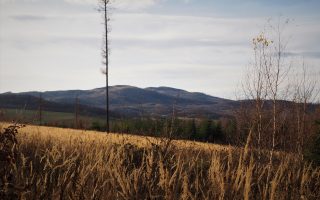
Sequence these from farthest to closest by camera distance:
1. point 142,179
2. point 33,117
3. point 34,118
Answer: point 33,117, point 34,118, point 142,179

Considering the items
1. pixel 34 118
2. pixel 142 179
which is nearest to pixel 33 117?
pixel 34 118

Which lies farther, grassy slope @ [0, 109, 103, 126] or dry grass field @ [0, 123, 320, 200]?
grassy slope @ [0, 109, 103, 126]

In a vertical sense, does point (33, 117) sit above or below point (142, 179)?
above

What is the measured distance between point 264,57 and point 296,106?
4.31 meters

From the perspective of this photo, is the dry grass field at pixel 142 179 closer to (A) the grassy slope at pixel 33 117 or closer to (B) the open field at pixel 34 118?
(B) the open field at pixel 34 118

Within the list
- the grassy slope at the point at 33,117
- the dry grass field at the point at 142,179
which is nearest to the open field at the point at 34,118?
the grassy slope at the point at 33,117

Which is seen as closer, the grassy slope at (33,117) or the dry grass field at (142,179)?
the dry grass field at (142,179)

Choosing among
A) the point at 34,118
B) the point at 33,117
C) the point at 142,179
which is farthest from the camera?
the point at 33,117

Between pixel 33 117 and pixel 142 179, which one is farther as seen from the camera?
pixel 33 117

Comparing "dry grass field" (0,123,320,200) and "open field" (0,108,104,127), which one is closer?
"dry grass field" (0,123,320,200)

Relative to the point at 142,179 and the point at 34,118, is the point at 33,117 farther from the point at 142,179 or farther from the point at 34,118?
the point at 142,179

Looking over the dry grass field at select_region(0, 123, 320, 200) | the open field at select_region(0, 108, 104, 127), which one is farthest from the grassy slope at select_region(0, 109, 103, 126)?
the dry grass field at select_region(0, 123, 320, 200)

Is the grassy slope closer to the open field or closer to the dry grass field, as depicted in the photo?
the open field

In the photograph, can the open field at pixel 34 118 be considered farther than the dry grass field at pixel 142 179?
Yes
